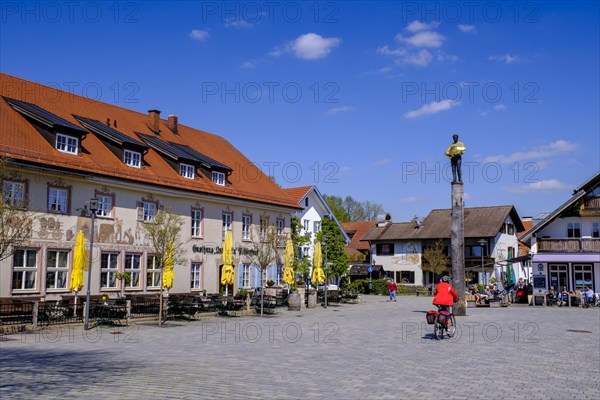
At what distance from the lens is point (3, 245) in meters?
18.5

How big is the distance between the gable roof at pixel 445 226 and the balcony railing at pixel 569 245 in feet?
39.2

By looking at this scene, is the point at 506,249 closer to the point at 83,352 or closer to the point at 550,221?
the point at 550,221

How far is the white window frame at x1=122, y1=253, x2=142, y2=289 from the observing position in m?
29.0

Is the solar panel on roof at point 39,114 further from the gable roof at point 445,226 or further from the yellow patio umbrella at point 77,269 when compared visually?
the gable roof at point 445,226

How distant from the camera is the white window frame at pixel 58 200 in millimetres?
25469

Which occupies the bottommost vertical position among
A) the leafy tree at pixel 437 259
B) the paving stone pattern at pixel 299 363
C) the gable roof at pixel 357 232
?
the paving stone pattern at pixel 299 363

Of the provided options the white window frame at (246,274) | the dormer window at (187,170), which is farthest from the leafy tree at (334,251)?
the dormer window at (187,170)

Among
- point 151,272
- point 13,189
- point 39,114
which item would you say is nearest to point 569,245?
point 151,272

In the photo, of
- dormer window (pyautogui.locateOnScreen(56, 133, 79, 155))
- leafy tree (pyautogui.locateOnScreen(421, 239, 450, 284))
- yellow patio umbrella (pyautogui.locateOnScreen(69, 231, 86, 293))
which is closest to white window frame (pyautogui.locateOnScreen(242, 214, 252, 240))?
dormer window (pyautogui.locateOnScreen(56, 133, 79, 155))

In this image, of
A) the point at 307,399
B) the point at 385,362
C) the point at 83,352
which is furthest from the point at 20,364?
the point at 385,362

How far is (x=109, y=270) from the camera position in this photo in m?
28.0

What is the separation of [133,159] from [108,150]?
1.43 metres

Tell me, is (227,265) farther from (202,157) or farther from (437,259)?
(437,259)

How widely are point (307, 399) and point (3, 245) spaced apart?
13083 mm
